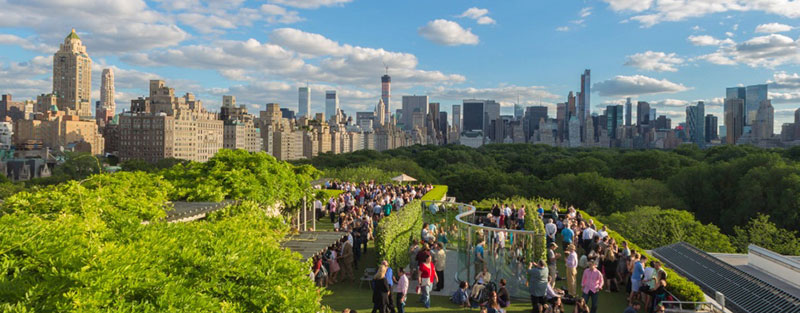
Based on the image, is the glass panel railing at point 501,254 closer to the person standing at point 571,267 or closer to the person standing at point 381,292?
the person standing at point 571,267

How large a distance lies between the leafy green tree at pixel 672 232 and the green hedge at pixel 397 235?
18.1 metres

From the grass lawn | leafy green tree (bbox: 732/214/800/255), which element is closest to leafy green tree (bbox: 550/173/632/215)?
leafy green tree (bbox: 732/214/800/255)

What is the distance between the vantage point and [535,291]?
11547 mm

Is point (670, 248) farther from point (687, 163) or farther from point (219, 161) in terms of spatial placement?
point (687, 163)

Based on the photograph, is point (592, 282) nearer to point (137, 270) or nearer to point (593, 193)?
point (137, 270)

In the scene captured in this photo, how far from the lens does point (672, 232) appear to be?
30.4 meters

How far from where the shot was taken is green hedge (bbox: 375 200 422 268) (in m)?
14.4

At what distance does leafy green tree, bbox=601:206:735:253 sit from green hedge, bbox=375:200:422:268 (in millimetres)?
18055

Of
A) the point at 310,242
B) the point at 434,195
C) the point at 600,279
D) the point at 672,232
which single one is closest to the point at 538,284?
the point at 600,279

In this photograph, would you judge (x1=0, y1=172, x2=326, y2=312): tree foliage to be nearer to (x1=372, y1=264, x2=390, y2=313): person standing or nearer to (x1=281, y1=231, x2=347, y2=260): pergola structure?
(x1=372, y1=264, x2=390, y2=313): person standing

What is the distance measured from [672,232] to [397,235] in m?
22.4

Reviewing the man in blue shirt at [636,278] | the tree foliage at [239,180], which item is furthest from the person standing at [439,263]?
the tree foliage at [239,180]

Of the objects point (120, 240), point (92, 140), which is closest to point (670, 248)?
point (120, 240)

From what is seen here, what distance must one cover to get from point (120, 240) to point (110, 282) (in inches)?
Answer: 57.5
